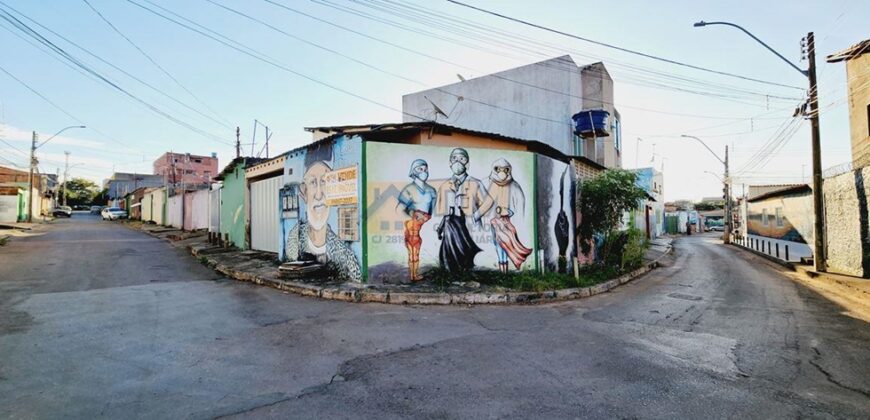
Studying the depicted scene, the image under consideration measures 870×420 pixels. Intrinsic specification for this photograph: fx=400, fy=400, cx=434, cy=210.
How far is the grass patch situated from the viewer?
27.7 ft

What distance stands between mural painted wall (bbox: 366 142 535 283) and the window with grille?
0.33 metres

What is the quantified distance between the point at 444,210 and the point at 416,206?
0.65 meters

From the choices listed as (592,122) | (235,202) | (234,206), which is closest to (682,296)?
(592,122)

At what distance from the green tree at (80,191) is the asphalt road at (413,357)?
280 feet

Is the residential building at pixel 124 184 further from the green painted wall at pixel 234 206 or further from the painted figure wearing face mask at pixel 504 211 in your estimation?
the painted figure wearing face mask at pixel 504 211

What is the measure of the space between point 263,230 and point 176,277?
431 cm

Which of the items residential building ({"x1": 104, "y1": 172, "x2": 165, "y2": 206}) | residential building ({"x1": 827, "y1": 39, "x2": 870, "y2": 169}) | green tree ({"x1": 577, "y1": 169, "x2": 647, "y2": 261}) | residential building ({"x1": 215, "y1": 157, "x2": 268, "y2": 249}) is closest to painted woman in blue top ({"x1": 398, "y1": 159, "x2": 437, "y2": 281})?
green tree ({"x1": 577, "y1": 169, "x2": 647, "y2": 261})

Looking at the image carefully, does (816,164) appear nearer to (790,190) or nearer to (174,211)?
(790,190)

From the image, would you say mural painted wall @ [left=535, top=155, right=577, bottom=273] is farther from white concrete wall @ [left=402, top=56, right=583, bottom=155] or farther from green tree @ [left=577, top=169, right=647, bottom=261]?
white concrete wall @ [left=402, top=56, right=583, bottom=155]

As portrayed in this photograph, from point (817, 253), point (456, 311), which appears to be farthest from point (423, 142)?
point (817, 253)

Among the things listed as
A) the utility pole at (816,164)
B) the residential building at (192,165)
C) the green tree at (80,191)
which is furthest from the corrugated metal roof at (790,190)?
the green tree at (80,191)

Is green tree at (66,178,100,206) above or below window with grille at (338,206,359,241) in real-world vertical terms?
above

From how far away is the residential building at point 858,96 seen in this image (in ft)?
52.3

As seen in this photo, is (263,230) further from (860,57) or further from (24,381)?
(860,57)
